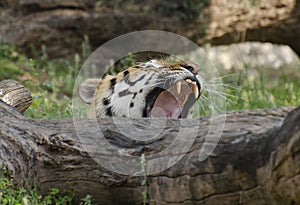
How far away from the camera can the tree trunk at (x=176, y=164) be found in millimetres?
2803

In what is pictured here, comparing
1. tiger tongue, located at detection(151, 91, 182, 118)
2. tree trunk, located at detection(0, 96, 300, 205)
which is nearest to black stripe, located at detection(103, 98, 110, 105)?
tiger tongue, located at detection(151, 91, 182, 118)

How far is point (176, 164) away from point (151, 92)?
147cm

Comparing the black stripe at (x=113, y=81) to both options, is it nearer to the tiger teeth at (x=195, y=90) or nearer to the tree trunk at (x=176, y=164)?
the tiger teeth at (x=195, y=90)

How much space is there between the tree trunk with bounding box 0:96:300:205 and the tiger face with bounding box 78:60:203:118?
3.00 ft

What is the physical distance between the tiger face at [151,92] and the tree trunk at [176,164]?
0.91 metres

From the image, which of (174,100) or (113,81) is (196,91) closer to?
(174,100)

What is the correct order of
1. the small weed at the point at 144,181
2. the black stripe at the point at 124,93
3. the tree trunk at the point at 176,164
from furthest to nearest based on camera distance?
the black stripe at the point at 124,93, the small weed at the point at 144,181, the tree trunk at the point at 176,164

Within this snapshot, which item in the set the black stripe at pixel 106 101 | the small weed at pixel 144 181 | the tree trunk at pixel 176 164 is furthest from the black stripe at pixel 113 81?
the small weed at pixel 144 181

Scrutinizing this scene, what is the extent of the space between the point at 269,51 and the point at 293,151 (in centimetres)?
1033

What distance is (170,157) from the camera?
10.7 ft

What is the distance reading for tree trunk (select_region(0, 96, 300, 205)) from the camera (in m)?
2.80

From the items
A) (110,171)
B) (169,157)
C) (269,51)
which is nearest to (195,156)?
(169,157)

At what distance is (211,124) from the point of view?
3.23 m

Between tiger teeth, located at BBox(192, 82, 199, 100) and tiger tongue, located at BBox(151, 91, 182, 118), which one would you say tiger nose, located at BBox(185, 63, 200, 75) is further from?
tiger tongue, located at BBox(151, 91, 182, 118)
